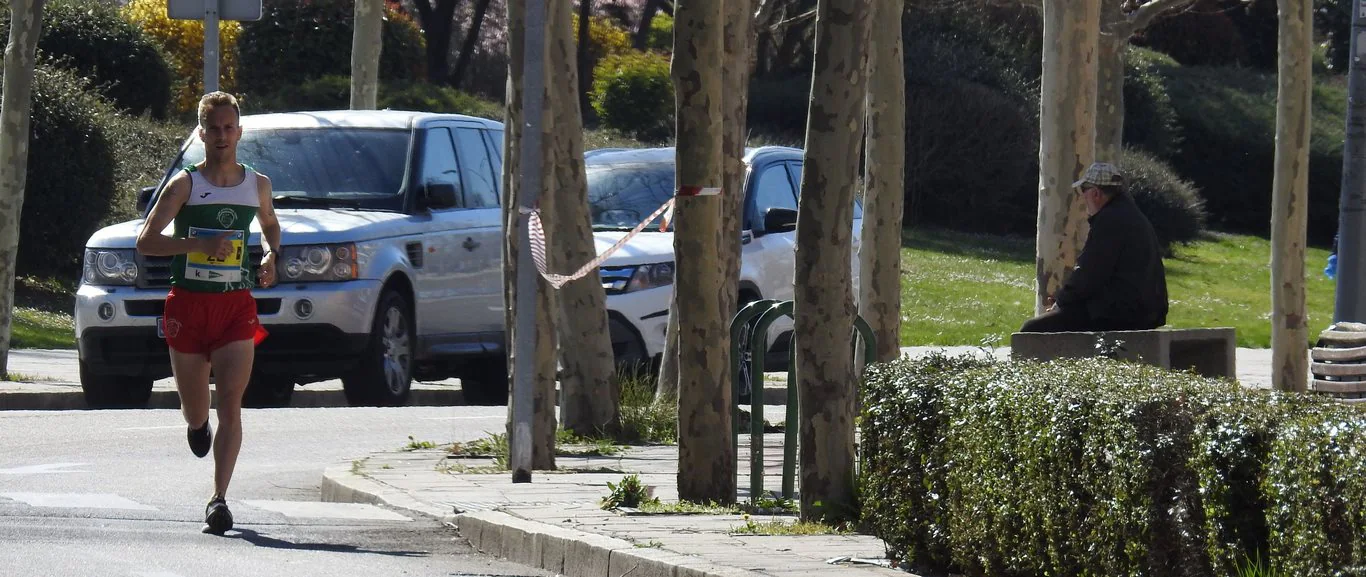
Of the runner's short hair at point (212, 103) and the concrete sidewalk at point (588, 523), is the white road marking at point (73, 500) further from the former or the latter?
the runner's short hair at point (212, 103)

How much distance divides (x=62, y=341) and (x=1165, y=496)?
57.4 feet

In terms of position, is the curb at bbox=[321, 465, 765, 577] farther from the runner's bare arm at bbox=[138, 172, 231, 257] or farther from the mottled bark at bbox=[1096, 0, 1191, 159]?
the mottled bark at bbox=[1096, 0, 1191, 159]

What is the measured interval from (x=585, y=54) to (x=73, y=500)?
40.3 meters

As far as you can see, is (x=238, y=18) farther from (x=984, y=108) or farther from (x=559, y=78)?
(x=984, y=108)

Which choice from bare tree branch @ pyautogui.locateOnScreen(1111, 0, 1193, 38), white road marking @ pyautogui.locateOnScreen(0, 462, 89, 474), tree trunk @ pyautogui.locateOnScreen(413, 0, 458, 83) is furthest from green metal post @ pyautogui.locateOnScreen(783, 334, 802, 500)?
tree trunk @ pyautogui.locateOnScreen(413, 0, 458, 83)

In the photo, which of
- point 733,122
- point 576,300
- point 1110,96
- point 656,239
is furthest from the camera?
point 1110,96

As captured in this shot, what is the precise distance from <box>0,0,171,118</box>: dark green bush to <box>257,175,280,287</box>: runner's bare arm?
21.2 m

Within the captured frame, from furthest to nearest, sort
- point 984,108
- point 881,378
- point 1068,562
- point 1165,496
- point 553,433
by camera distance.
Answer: point 984,108
point 553,433
point 881,378
point 1068,562
point 1165,496

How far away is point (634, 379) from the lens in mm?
13078

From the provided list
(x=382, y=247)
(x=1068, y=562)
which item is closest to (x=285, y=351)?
(x=382, y=247)

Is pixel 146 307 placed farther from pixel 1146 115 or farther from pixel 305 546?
pixel 1146 115

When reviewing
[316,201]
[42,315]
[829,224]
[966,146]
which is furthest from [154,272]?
[966,146]

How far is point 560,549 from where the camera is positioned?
7.55 m

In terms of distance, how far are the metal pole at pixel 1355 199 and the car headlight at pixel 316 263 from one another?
6.67 metres
